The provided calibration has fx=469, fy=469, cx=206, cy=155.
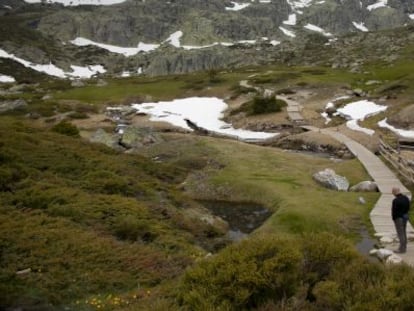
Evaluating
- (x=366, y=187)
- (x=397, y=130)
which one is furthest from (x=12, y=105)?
(x=366, y=187)

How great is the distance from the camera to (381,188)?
1230 inches

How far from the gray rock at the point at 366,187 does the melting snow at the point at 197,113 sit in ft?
88.2

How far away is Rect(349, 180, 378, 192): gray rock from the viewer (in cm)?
3189

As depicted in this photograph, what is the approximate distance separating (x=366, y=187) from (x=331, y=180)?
290 centimetres

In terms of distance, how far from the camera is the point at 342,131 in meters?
55.8

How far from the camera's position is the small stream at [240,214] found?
94.0ft

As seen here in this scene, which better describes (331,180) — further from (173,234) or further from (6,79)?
(6,79)

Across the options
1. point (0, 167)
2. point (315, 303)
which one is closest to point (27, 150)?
point (0, 167)

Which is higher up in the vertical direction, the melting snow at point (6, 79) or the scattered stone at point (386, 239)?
the scattered stone at point (386, 239)

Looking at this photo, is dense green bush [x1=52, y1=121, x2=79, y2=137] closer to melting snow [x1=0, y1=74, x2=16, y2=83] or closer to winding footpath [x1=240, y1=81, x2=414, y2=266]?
winding footpath [x1=240, y1=81, x2=414, y2=266]

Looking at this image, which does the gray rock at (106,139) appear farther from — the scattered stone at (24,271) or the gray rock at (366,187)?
the scattered stone at (24,271)

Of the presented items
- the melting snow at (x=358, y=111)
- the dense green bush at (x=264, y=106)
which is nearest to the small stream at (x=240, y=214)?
the melting snow at (x=358, y=111)

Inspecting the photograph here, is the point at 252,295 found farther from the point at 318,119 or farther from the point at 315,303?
the point at 318,119

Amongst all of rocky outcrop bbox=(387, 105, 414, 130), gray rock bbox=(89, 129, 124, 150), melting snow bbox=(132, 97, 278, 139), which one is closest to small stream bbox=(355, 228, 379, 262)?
gray rock bbox=(89, 129, 124, 150)
